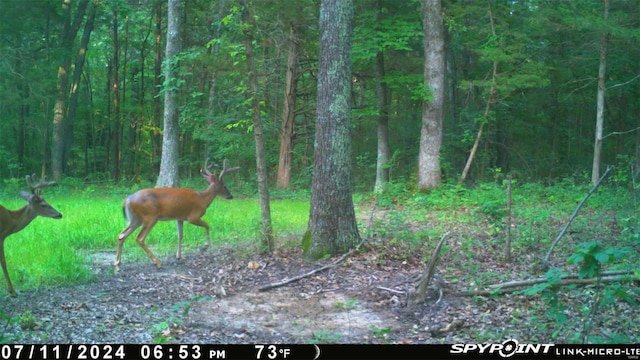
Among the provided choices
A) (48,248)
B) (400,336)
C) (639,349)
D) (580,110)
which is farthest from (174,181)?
(580,110)

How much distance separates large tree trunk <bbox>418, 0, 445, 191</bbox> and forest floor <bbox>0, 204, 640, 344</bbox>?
8.17m

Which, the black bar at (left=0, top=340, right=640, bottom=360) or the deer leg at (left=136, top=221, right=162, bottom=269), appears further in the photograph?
the deer leg at (left=136, top=221, right=162, bottom=269)

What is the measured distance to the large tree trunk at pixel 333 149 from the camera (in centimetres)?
838

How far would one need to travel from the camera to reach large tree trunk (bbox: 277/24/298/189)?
19547mm

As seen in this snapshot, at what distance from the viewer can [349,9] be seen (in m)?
8.49

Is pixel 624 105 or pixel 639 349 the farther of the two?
pixel 624 105

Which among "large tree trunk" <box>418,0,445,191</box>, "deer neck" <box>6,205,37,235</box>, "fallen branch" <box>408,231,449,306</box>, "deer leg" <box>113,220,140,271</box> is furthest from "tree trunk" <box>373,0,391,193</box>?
"deer neck" <box>6,205,37,235</box>

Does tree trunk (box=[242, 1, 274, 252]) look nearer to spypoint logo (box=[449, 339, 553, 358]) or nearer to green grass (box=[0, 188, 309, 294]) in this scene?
green grass (box=[0, 188, 309, 294])

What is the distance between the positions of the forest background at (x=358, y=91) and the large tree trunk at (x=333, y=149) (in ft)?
9.88

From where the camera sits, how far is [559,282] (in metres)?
5.89

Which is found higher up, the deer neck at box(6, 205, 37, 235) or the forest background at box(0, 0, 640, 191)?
the forest background at box(0, 0, 640, 191)

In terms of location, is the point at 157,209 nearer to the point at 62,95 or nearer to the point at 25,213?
the point at 25,213

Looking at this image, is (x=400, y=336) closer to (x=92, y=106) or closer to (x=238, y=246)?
(x=238, y=246)

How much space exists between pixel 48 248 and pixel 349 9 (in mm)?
5394
